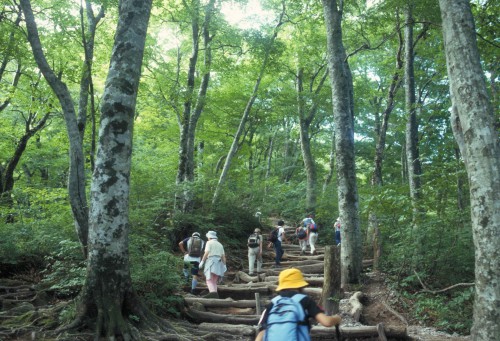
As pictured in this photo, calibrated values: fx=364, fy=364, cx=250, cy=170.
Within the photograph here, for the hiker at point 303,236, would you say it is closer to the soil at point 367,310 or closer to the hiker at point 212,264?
the soil at point 367,310

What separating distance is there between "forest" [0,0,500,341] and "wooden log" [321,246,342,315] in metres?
2.00

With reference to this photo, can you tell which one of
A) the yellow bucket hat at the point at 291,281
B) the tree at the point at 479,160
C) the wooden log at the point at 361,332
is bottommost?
the wooden log at the point at 361,332

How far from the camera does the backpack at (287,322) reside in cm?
376

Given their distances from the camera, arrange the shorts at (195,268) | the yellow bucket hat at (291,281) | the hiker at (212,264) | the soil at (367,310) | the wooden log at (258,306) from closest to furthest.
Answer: the yellow bucket hat at (291,281) → the soil at (367,310) → the wooden log at (258,306) → the hiker at (212,264) → the shorts at (195,268)

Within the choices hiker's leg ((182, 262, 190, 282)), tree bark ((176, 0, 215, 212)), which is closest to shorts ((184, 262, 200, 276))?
hiker's leg ((182, 262, 190, 282))

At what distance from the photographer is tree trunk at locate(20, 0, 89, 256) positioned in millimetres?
7898

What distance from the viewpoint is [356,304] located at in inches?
344

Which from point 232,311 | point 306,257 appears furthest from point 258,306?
point 306,257

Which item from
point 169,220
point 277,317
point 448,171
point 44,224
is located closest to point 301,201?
point 169,220

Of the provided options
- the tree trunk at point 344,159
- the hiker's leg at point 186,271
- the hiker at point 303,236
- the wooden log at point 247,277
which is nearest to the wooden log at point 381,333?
the tree trunk at point 344,159

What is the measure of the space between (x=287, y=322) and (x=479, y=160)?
4264 millimetres

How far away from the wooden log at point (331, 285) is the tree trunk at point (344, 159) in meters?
2.12

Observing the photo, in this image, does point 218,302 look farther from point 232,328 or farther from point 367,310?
point 367,310

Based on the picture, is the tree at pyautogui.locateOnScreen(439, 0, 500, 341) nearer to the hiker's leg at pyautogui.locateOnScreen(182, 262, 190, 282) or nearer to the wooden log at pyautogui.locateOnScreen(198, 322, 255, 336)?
the wooden log at pyautogui.locateOnScreen(198, 322, 255, 336)
